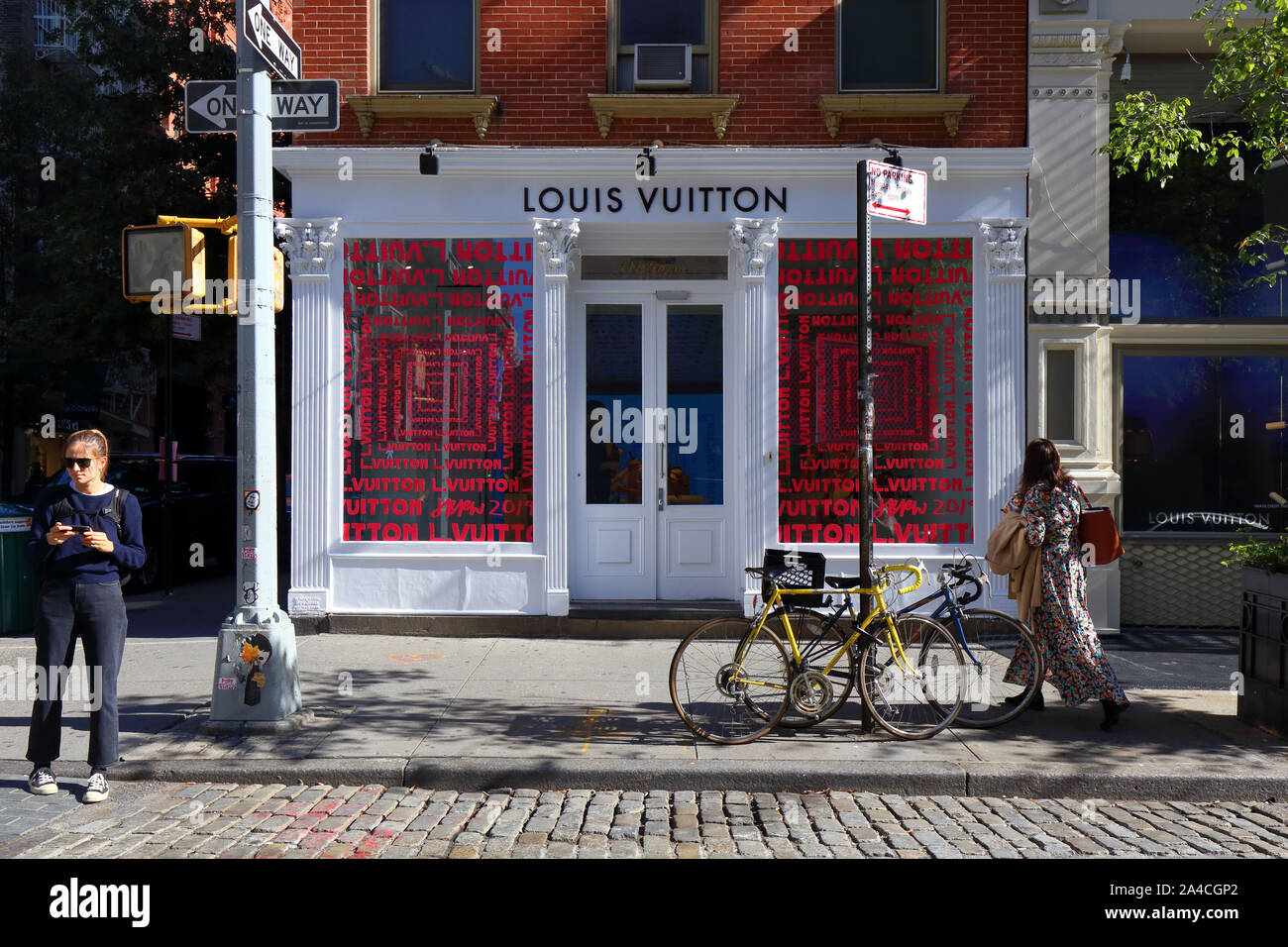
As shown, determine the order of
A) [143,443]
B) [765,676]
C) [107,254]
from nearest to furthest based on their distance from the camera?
[765,676]
[107,254]
[143,443]

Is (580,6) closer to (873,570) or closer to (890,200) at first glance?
(890,200)

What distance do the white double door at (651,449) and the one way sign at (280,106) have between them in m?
3.88

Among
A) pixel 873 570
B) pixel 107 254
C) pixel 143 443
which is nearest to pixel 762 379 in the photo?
pixel 873 570

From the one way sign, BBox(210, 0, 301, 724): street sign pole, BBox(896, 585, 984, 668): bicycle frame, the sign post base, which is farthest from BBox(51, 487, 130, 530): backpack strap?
BBox(896, 585, 984, 668): bicycle frame

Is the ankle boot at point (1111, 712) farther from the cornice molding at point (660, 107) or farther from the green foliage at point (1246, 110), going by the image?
the cornice molding at point (660, 107)

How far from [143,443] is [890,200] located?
22.6 meters

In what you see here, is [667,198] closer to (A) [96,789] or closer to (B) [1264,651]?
(B) [1264,651]

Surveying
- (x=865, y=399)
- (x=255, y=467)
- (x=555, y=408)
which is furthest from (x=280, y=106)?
(x=865, y=399)

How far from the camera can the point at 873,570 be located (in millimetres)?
6449

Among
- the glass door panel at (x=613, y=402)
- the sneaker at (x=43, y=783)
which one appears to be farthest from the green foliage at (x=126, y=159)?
the sneaker at (x=43, y=783)

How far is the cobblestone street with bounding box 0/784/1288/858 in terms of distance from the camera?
4691 mm

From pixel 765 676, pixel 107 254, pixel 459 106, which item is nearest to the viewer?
pixel 765 676

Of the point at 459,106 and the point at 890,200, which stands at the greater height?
the point at 459,106

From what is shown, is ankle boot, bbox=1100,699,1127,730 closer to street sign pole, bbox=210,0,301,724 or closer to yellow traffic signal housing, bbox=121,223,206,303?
street sign pole, bbox=210,0,301,724
